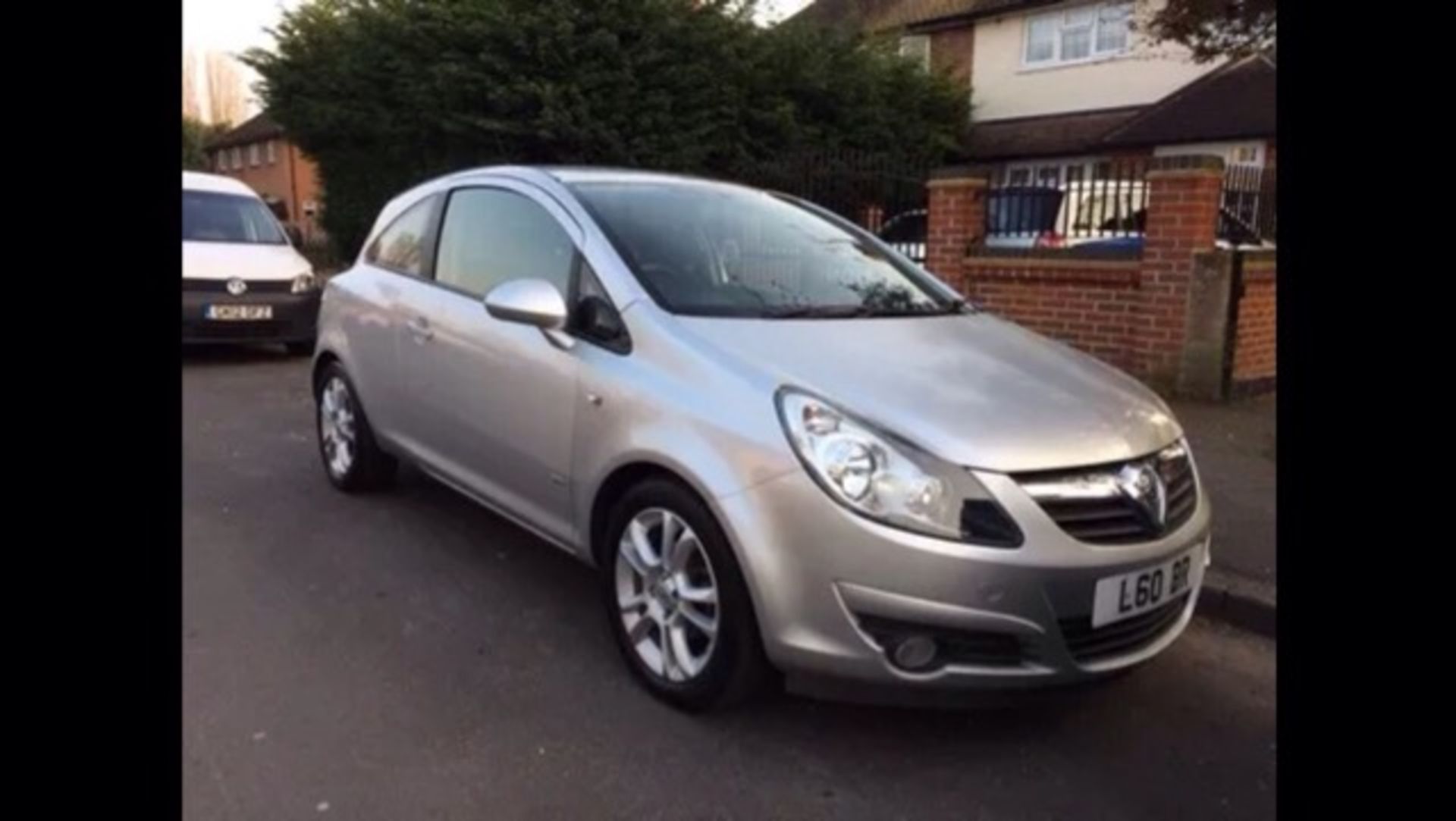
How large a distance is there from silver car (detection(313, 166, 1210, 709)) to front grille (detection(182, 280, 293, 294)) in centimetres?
599

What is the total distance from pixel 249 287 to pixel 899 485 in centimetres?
841

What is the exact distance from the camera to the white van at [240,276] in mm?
9203

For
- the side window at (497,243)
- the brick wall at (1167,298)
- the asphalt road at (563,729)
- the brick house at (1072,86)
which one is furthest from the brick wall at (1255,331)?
the brick house at (1072,86)

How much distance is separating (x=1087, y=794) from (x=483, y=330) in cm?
251

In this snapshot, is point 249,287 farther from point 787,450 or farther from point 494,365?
point 787,450

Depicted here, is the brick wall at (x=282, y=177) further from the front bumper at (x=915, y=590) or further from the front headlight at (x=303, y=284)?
the front bumper at (x=915, y=590)

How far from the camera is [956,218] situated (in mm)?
8234

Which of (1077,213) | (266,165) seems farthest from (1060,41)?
(266,165)

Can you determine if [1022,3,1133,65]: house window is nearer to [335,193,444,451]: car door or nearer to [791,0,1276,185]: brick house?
[791,0,1276,185]: brick house

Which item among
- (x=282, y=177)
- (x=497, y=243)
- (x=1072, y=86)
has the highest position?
(x=1072, y=86)
